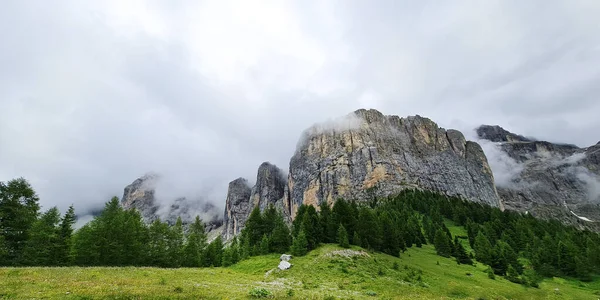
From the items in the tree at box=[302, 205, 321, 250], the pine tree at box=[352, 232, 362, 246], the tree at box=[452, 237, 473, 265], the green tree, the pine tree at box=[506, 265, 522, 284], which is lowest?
the pine tree at box=[506, 265, 522, 284]

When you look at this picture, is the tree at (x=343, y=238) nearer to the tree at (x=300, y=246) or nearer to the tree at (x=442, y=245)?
the tree at (x=300, y=246)

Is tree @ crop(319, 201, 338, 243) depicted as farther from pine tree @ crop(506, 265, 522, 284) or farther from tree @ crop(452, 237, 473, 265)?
pine tree @ crop(506, 265, 522, 284)

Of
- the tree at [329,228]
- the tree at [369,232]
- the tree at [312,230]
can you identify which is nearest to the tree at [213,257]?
the tree at [312,230]

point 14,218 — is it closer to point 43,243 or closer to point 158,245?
point 43,243

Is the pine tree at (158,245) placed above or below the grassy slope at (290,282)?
above

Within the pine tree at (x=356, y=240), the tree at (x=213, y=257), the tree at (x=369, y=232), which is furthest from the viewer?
the tree at (x=213, y=257)

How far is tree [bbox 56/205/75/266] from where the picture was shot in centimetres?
4702

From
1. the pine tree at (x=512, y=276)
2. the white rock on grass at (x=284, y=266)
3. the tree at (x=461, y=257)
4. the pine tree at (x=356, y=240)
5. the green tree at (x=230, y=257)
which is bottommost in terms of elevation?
the pine tree at (x=512, y=276)

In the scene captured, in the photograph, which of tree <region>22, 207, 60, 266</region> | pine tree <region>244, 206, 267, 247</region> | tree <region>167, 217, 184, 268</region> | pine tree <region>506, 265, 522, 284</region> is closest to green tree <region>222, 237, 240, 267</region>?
pine tree <region>244, 206, 267, 247</region>

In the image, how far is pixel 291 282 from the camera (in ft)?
109

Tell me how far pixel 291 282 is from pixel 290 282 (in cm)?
11

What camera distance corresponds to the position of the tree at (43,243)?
4103 cm

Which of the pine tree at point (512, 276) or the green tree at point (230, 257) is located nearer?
the pine tree at point (512, 276)

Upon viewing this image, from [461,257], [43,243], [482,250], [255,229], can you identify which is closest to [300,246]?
[255,229]
